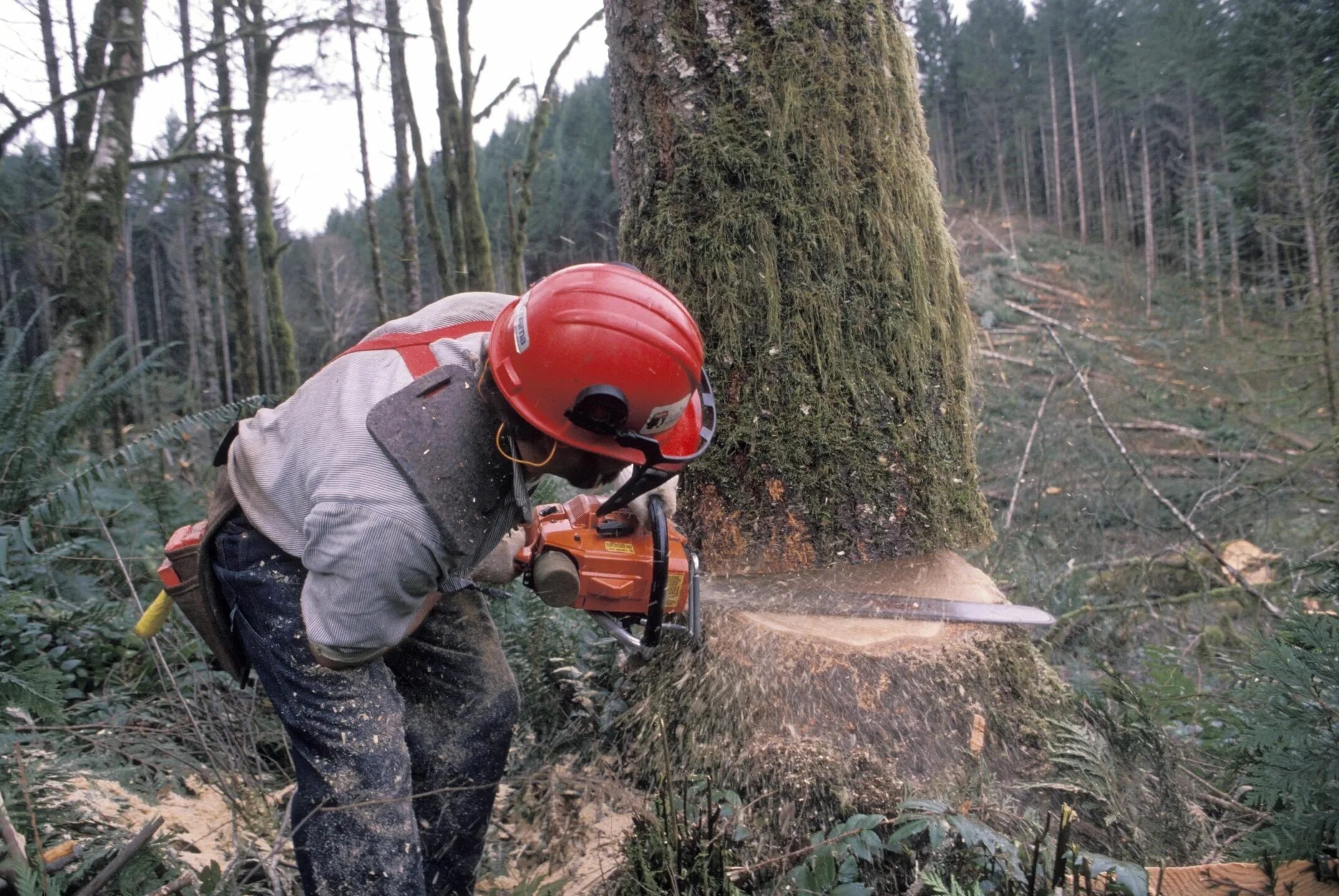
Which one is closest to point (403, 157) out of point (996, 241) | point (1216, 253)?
point (996, 241)

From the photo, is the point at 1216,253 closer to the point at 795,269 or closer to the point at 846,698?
the point at 795,269

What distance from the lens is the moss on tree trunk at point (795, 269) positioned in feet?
8.15

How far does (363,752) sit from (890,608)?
1.45 meters

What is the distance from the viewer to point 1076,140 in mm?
38625

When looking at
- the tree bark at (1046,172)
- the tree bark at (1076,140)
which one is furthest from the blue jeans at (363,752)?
the tree bark at (1046,172)

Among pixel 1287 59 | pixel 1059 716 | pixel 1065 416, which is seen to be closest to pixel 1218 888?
pixel 1059 716

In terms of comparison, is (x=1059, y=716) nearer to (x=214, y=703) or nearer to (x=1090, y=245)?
(x=214, y=703)

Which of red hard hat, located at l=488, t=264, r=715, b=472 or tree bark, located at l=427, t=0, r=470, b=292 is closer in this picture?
red hard hat, located at l=488, t=264, r=715, b=472

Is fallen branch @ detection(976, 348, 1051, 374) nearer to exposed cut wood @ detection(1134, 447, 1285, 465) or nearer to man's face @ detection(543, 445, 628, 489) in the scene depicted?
exposed cut wood @ detection(1134, 447, 1285, 465)

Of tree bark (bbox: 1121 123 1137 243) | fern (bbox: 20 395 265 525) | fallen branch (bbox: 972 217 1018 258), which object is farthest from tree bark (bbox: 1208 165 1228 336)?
fern (bbox: 20 395 265 525)

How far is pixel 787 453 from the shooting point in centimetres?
251

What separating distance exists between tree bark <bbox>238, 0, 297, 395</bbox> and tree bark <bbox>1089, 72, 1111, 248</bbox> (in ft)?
105

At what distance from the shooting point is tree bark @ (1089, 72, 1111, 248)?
1404 inches

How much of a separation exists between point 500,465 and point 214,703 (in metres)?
1.73
